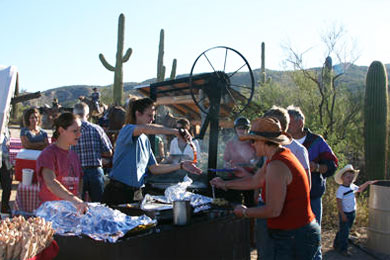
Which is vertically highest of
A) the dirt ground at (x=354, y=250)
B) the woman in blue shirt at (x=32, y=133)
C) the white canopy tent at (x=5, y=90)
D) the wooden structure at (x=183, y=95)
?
the wooden structure at (x=183, y=95)

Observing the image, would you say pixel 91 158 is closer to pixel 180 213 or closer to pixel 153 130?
pixel 153 130

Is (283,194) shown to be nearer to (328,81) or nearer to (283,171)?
(283,171)

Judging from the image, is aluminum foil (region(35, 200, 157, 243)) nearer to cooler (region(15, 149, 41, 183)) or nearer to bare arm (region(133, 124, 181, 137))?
bare arm (region(133, 124, 181, 137))

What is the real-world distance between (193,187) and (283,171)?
209cm

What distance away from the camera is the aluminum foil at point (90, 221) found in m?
2.12

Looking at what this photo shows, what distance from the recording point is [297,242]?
7.48 ft

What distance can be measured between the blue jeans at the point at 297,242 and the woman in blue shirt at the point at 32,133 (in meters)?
3.73

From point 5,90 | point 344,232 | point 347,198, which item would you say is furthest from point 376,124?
point 5,90

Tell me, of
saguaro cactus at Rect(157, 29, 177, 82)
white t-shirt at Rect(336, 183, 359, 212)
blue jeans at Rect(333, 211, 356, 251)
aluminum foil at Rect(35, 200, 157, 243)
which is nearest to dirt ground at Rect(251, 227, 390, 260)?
blue jeans at Rect(333, 211, 356, 251)

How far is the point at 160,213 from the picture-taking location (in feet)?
9.02

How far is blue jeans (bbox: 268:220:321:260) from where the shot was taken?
7.47 feet

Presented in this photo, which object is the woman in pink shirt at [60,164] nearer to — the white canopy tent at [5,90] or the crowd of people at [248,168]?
the crowd of people at [248,168]

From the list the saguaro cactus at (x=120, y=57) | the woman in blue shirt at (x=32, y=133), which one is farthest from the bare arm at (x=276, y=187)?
the saguaro cactus at (x=120, y=57)

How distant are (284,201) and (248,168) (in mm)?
1944
